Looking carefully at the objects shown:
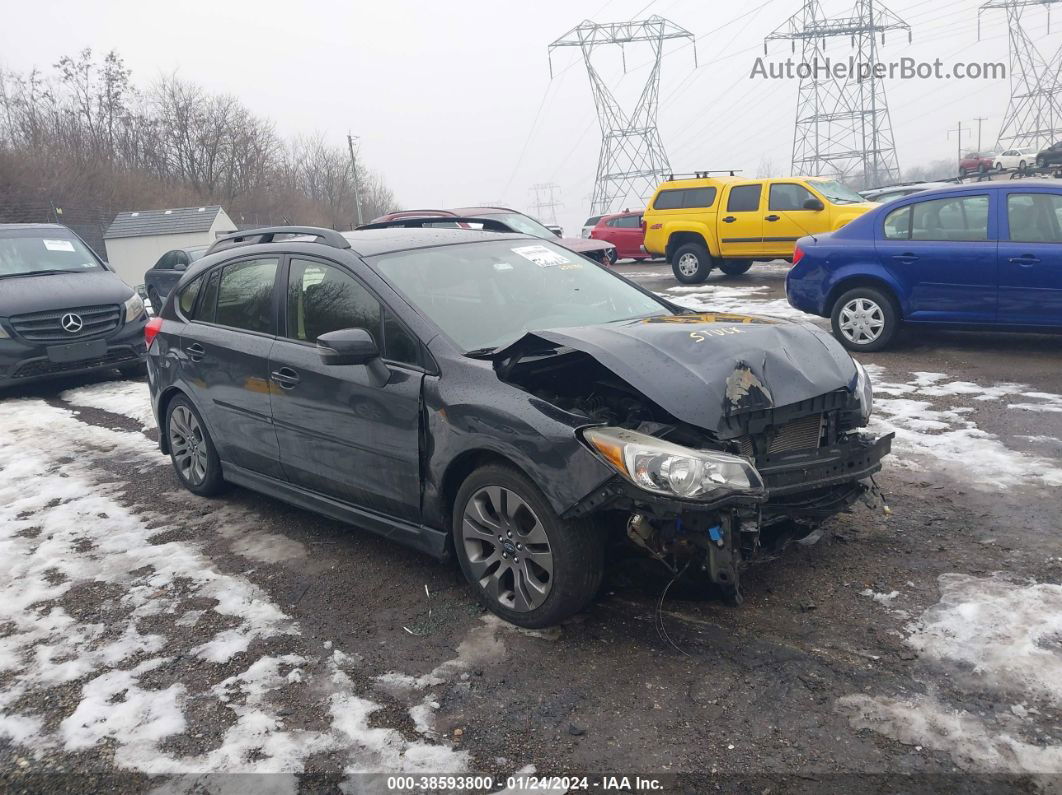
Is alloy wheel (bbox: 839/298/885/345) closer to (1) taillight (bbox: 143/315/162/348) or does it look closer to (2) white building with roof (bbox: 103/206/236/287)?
(1) taillight (bbox: 143/315/162/348)

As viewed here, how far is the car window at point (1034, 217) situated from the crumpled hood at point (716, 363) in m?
4.82

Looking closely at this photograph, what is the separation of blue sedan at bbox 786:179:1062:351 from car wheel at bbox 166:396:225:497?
20.7 ft

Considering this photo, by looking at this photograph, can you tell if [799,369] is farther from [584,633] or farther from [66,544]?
[66,544]

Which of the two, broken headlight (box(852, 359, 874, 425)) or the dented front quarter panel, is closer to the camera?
the dented front quarter panel

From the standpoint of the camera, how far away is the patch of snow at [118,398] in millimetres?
8500

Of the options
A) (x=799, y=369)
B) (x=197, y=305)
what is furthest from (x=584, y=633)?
(x=197, y=305)

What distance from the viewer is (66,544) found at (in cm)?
498

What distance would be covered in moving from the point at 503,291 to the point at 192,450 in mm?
2635

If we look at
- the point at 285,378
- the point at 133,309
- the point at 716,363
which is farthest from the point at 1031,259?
the point at 133,309

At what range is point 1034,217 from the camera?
7578 millimetres

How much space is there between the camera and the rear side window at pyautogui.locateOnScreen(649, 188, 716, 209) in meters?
15.9

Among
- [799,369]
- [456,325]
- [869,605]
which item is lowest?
[869,605]

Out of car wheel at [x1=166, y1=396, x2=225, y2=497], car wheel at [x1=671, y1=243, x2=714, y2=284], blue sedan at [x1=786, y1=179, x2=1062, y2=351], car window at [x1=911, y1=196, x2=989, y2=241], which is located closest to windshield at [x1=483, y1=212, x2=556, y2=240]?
car wheel at [x1=671, y1=243, x2=714, y2=284]

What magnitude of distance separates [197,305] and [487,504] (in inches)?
115
